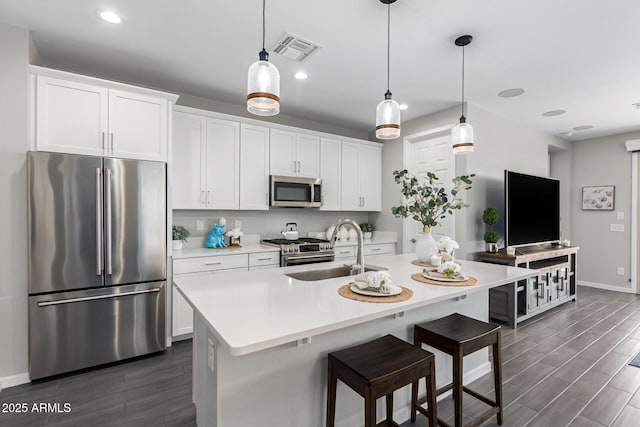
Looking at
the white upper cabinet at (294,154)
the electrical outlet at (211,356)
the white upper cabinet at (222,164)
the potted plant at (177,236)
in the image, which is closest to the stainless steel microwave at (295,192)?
the white upper cabinet at (294,154)

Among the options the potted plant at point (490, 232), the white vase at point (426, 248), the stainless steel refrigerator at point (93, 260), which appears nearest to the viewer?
the stainless steel refrigerator at point (93, 260)

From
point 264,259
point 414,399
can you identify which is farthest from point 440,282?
point 264,259

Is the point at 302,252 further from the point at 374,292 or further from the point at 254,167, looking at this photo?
the point at 374,292

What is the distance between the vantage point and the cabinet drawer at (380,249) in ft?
14.7

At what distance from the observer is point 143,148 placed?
2812mm

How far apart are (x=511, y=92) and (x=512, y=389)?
3071 millimetres

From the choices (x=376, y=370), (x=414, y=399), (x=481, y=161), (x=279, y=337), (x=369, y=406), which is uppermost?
(x=481, y=161)

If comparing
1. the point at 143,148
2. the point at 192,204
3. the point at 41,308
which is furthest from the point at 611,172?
the point at 41,308

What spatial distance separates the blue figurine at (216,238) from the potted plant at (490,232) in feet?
10.7

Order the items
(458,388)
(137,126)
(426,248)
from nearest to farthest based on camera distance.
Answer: (458,388) < (426,248) < (137,126)

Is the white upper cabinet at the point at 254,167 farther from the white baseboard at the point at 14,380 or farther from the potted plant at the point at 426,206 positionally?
the white baseboard at the point at 14,380

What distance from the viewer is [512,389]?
2309 mm

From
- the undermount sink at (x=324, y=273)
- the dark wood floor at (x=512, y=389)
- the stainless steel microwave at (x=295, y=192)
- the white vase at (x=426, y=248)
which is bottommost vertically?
the dark wood floor at (x=512, y=389)

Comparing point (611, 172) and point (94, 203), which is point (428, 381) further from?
point (611, 172)
